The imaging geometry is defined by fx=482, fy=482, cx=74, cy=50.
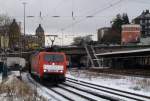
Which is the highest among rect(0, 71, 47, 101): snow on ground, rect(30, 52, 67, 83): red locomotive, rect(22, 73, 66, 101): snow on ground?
rect(30, 52, 67, 83): red locomotive

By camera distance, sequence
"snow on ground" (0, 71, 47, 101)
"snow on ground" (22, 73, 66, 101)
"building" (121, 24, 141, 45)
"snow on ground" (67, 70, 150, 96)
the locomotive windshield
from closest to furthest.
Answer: "snow on ground" (0, 71, 47, 101), "snow on ground" (22, 73, 66, 101), "snow on ground" (67, 70, 150, 96), the locomotive windshield, "building" (121, 24, 141, 45)

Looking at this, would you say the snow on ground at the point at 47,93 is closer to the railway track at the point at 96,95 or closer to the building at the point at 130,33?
the railway track at the point at 96,95

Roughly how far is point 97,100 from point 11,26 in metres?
97.8

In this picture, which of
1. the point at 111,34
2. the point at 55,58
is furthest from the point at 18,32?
the point at 55,58

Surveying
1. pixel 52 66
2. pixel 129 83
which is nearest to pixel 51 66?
pixel 52 66

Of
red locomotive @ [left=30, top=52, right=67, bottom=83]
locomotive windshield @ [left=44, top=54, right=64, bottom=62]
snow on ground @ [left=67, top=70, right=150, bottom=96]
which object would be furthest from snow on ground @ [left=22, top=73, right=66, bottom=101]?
snow on ground @ [left=67, top=70, right=150, bottom=96]

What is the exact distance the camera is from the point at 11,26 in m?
120

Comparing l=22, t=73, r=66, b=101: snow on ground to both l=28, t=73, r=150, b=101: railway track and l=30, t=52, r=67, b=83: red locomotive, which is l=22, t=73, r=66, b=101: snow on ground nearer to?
l=28, t=73, r=150, b=101: railway track

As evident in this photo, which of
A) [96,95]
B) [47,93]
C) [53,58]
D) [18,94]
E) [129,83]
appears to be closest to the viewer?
[18,94]

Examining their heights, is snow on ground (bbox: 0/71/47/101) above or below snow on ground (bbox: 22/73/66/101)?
above

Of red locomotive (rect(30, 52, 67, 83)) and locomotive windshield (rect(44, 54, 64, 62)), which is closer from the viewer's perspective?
red locomotive (rect(30, 52, 67, 83))

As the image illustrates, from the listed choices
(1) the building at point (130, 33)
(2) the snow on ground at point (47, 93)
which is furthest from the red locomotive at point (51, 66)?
(1) the building at point (130, 33)

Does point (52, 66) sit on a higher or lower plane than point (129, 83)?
higher

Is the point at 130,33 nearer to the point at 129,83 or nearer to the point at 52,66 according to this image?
the point at 129,83
